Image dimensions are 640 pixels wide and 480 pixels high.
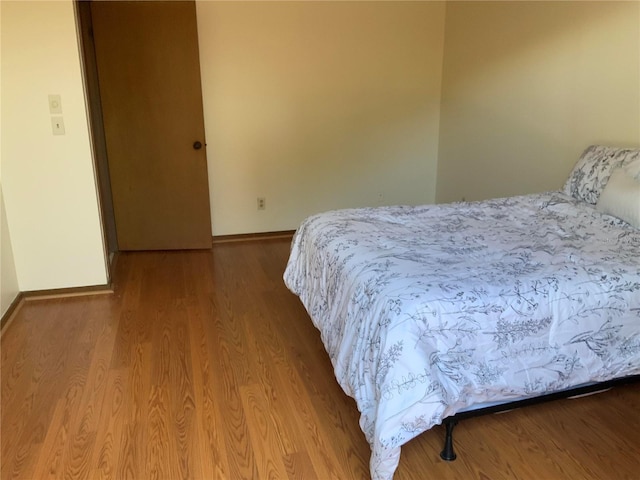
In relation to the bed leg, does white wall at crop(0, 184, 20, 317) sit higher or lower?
higher

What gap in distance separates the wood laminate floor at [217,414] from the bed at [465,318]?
0.19 m

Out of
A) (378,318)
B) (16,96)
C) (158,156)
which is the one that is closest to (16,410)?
(378,318)

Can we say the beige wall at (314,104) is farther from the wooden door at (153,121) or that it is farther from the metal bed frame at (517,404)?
the metal bed frame at (517,404)

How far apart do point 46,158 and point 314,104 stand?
215 centimetres

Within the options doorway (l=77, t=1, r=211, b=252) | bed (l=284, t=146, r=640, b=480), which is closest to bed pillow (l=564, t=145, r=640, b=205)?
bed (l=284, t=146, r=640, b=480)

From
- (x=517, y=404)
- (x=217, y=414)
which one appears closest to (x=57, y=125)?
(x=217, y=414)

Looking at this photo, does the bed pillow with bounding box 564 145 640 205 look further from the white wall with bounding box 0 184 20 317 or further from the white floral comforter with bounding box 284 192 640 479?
the white wall with bounding box 0 184 20 317

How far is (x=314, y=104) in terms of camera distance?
4.32 m

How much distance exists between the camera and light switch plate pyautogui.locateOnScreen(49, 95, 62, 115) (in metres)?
2.92

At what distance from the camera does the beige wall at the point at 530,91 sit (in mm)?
2896

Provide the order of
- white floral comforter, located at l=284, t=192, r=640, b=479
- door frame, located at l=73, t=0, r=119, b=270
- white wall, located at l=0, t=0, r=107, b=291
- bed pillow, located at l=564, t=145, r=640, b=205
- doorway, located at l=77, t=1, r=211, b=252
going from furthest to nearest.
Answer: doorway, located at l=77, t=1, r=211, b=252, door frame, located at l=73, t=0, r=119, b=270, white wall, located at l=0, t=0, r=107, b=291, bed pillow, located at l=564, t=145, r=640, b=205, white floral comforter, located at l=284, t=192, r=640, b=479

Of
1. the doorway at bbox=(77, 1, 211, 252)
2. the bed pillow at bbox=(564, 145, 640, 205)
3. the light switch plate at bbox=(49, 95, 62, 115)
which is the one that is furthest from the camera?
the doorway at bbox=(77, 1, 211, 252)

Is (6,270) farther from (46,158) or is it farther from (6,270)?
(46,158)

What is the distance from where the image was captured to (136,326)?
285cm
